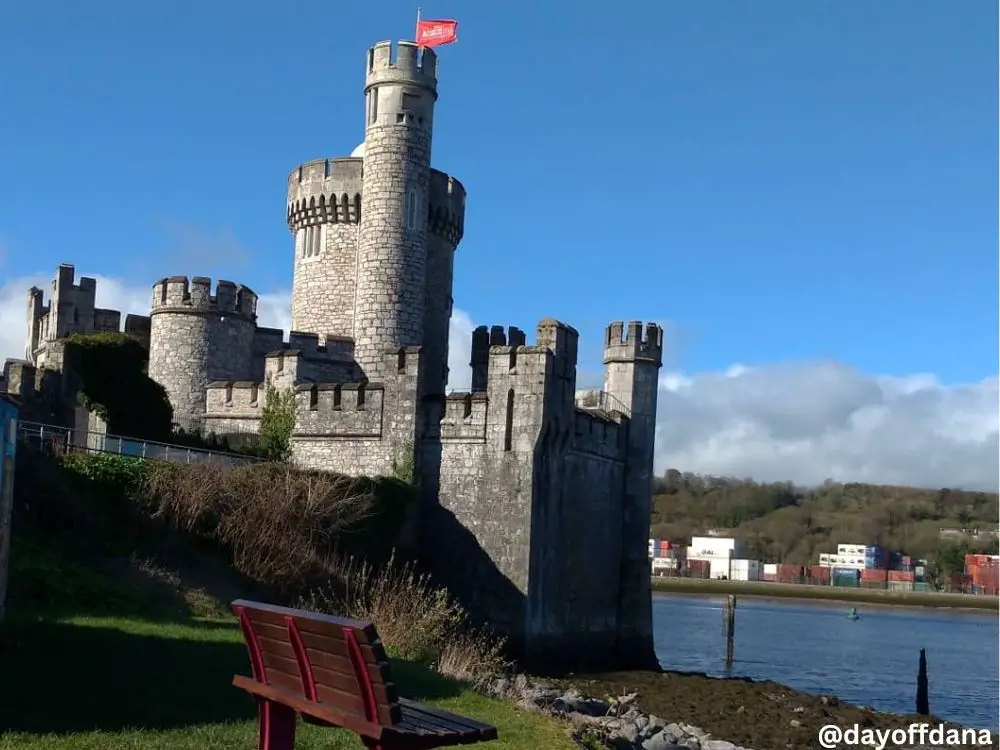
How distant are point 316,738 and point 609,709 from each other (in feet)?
40.2

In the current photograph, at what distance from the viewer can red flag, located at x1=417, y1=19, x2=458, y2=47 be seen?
36500mm

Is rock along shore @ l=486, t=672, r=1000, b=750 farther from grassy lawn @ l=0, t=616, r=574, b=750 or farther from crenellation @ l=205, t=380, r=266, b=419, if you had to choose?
crenellation @ l=205, t=380, r=266, b=419

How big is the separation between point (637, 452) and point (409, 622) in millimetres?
14916

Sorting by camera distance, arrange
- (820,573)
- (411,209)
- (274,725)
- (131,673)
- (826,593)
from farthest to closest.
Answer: (820,573)
(826,593)
(411,209)
(131,673)
(274,725)

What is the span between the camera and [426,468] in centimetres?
3030

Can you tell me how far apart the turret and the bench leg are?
24915 millimetres

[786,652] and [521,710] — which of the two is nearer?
[521,710]

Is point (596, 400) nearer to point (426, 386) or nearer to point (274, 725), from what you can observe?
point (426, 386)

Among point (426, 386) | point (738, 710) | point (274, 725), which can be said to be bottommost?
point (738, 710)

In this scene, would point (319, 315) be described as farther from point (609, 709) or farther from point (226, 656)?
point (226, 656)

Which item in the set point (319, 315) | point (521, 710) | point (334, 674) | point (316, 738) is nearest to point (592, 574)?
point (319, 315)

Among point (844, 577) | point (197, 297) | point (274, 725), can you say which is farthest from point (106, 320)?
point (844, 577)

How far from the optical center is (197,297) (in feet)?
115

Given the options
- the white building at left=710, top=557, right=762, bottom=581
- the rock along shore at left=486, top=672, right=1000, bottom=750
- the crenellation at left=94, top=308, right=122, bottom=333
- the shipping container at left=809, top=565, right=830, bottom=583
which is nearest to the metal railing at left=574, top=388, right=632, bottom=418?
the rock along shore at left=486, top=672, right=1000, bottom=750
